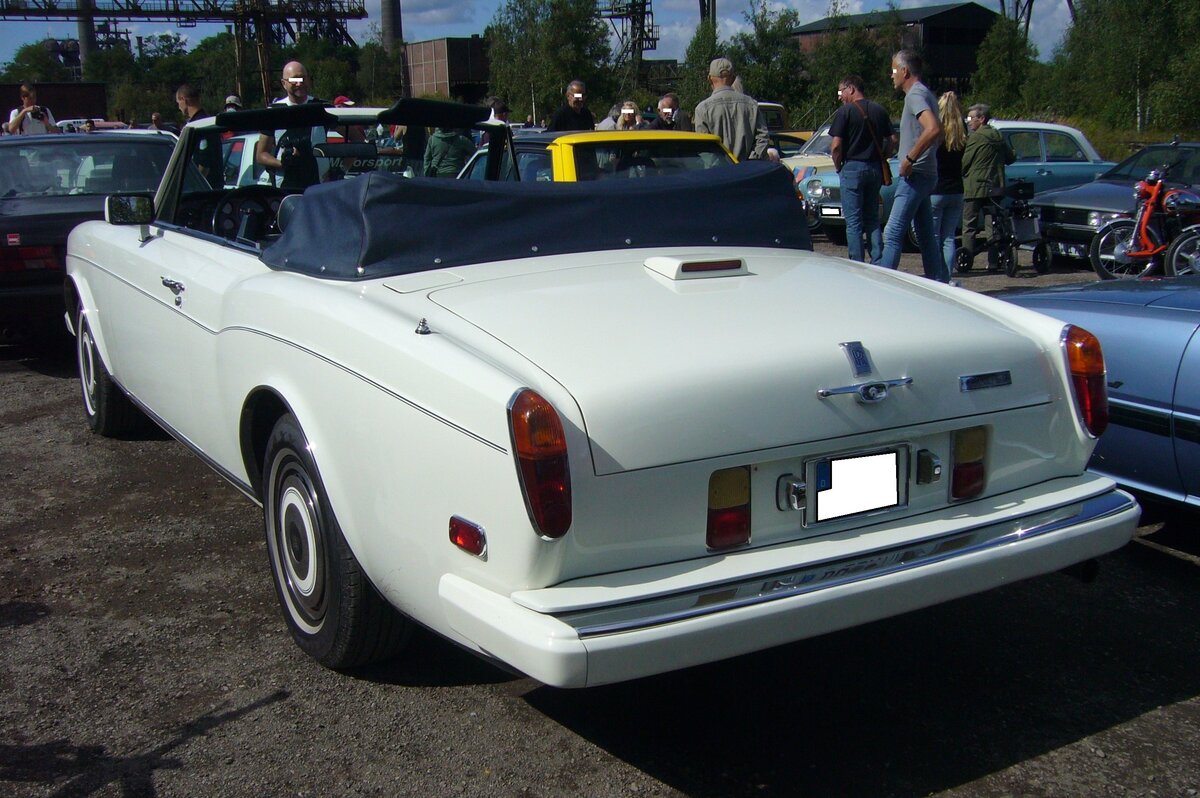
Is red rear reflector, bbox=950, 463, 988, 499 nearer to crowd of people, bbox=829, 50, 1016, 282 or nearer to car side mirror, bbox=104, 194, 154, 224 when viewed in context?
car side mirror, bbox=104, 194, 154, 224

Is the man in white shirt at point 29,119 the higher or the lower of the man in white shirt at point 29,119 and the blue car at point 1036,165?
the higher

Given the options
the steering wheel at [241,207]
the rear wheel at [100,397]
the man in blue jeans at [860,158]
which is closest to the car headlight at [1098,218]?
the man in blue jeans at [860,158]

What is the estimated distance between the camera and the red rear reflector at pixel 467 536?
246 cm

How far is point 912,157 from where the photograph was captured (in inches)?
310

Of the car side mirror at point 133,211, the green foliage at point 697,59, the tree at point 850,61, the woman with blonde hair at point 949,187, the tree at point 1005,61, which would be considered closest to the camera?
the car side mirror at point 133,211

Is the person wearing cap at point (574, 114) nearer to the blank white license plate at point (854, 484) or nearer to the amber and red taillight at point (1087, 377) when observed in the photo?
the amber and red taillight at point (1087, 377)

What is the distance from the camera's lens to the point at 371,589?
→ 9.77 ft

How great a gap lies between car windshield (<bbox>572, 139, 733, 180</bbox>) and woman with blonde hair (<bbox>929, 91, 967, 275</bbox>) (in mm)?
1975

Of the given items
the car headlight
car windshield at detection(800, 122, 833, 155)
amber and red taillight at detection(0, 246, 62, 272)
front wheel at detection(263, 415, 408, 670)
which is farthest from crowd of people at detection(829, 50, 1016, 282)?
car windshield at detection(800, 122, 833, 155)

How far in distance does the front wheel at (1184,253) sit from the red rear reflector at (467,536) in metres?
9.44

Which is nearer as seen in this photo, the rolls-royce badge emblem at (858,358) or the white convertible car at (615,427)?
the white convertible car at (615,427)

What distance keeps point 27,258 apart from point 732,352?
606cm

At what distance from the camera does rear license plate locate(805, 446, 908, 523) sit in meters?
2.66

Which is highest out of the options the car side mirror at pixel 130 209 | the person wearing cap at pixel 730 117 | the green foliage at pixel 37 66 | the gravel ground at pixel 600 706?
the green foliage at pixel 37 66
